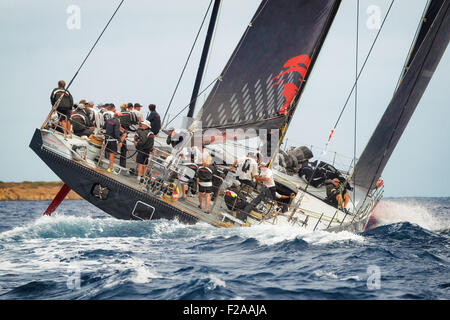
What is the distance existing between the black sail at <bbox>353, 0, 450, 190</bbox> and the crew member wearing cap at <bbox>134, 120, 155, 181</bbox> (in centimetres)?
671

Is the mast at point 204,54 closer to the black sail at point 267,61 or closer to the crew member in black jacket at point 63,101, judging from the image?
the black sail at point 267,61

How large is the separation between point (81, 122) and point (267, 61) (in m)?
4.78

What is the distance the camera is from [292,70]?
1296 centimetres

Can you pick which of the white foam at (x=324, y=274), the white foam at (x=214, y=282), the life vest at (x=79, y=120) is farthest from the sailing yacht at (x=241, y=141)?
the white foam at (x=214, y=282)

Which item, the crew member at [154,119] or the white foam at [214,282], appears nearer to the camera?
the white foam at [214,282]

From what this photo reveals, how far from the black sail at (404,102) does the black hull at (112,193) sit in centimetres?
680

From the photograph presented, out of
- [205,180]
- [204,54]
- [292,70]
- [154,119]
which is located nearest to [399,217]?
[292,70]

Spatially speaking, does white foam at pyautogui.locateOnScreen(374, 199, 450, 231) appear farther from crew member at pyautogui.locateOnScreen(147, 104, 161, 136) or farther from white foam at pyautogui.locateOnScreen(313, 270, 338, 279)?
white foam at pyautogui.locateOnScreen(313, 270, 338, 279)

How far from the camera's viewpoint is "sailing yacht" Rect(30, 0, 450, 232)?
1108 centimetres

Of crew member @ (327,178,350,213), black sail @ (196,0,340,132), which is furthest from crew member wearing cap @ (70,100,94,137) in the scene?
crew member @ (327,178,350,213)

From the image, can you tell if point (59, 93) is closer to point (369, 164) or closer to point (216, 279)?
point (216, 279)

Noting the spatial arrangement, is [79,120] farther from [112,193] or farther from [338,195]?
[338,195]

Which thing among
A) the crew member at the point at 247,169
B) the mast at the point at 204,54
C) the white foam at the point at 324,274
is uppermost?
the mast at the point at 204,54

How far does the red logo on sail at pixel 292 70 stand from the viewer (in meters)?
A: 12.9
